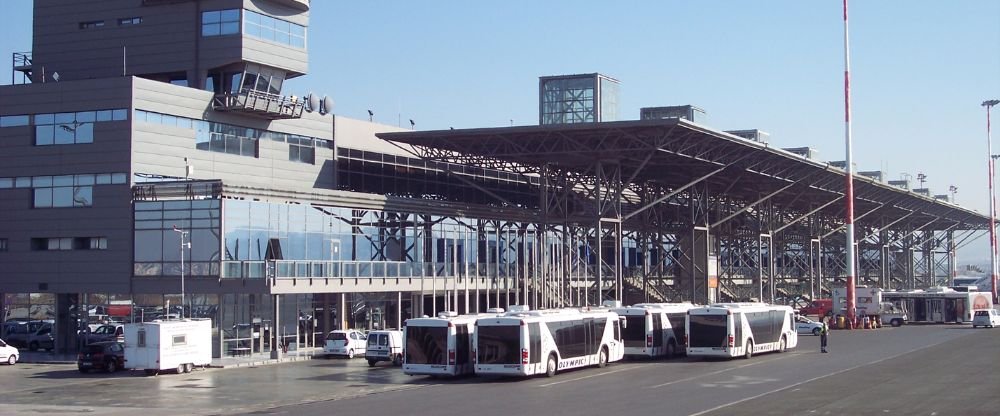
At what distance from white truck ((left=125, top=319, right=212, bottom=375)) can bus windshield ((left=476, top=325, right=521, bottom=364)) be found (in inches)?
538

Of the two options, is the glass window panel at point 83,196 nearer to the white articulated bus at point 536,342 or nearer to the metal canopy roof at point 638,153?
the metal canopy roof at point 638,153

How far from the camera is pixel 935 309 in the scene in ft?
313

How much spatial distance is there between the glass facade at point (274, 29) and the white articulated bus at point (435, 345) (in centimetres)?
2677

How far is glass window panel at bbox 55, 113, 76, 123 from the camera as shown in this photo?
57281mm

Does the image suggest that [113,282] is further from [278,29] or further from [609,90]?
[609,90]

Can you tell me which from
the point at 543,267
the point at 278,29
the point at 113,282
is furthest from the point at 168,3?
the point at 543,267

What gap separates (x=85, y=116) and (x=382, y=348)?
20131mm

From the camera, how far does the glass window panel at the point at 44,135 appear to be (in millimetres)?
57906


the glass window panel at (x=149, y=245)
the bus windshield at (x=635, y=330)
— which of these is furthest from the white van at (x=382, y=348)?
the glass window panel at (x=149, y=245)

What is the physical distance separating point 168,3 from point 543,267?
86.6 ft

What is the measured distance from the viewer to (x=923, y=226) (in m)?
150

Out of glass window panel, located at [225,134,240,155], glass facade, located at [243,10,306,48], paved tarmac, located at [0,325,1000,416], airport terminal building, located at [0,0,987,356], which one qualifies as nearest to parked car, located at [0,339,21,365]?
paved tarmac, located at [0,325,1000,416]

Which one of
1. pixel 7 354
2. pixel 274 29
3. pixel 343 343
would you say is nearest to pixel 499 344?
pixel 343 343

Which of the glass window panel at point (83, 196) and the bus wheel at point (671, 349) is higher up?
the glass window panel at point (83, 196)
